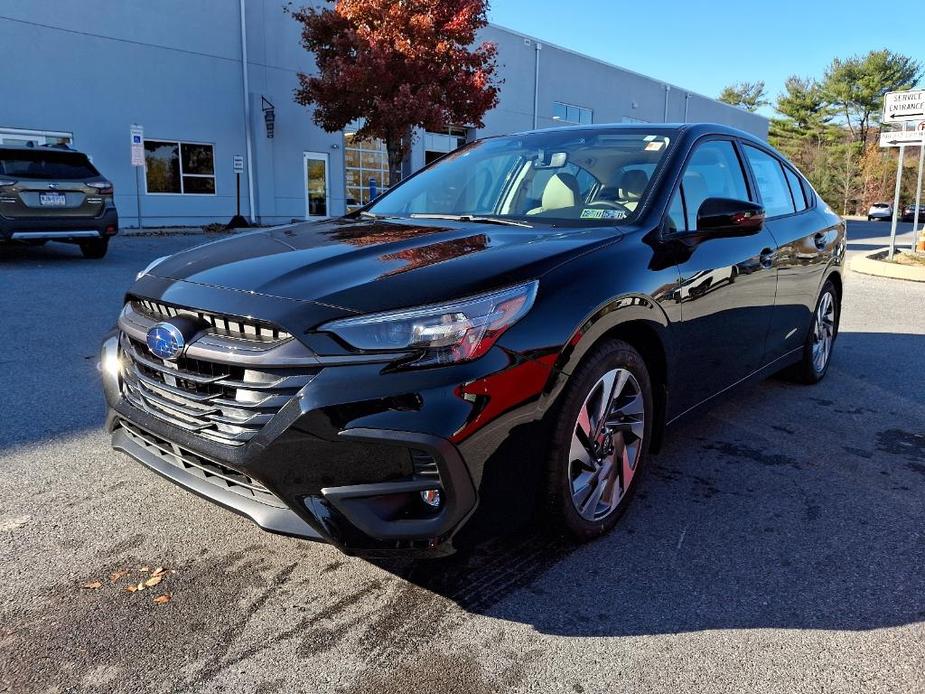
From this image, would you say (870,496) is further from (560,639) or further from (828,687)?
(560,639)

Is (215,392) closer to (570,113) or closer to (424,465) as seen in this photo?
(424,465)

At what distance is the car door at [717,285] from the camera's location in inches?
122

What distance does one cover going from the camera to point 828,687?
1.96m

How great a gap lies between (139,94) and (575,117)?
65.2 feet

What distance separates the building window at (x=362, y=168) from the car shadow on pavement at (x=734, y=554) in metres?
20.2

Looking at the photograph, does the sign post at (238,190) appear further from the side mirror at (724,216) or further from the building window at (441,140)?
the side mirror at (724,216)

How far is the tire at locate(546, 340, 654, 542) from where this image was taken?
2.39 meters

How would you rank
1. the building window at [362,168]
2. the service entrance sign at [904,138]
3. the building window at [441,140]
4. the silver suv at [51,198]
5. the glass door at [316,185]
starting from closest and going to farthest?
the silver suv at [51,198] → the service entrance sign at [904,138] → the glass door at [316,185] → the building window at [362,168] → the building window at [441,140]

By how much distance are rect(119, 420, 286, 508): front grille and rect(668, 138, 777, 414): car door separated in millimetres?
1808

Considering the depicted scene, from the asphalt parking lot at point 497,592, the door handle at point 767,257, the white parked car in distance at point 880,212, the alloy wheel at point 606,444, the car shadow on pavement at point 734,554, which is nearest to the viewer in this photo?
the asphalt parking lot at point 497,592

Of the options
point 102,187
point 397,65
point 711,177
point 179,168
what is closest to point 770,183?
point 711,177

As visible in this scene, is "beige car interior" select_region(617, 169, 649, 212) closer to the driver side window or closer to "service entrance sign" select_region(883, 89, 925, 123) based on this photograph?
the driver side window

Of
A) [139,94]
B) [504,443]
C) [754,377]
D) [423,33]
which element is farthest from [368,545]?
[139,94]

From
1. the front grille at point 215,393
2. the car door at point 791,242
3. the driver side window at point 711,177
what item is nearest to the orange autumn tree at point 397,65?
the car door at point 791,242
